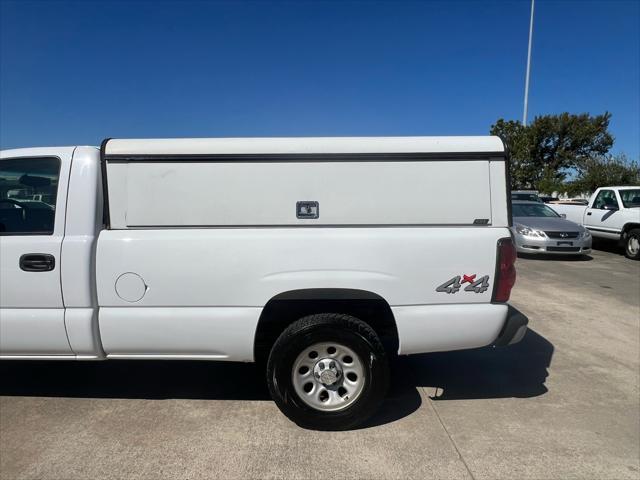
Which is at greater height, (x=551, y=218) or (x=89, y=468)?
(x=551, y=218)

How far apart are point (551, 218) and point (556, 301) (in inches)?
221

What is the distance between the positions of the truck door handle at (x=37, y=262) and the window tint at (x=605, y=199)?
13393 mm

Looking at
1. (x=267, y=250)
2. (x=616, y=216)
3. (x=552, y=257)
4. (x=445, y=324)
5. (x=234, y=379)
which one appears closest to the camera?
(x=267, y=250)

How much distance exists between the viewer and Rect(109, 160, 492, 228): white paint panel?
2.96m

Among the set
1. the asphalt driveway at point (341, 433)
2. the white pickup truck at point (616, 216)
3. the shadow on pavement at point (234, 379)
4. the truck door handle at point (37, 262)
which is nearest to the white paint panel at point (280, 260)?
the truck door handle at point (37, 262)

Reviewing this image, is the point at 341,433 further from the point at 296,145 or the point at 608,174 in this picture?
the point at 608,174

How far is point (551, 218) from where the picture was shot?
1155 centimetres

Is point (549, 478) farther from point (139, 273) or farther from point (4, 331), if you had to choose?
point (4, 331)

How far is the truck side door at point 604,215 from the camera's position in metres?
11.8

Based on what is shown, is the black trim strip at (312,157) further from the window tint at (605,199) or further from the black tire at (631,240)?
the window tint at (605,199)

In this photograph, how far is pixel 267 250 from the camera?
2.89 metres

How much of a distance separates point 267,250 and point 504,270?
1607 mm

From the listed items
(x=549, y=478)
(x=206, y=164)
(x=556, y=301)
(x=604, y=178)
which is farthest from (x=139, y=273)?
(x=604, y=178)

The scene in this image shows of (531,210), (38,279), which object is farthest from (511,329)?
(531,210)
